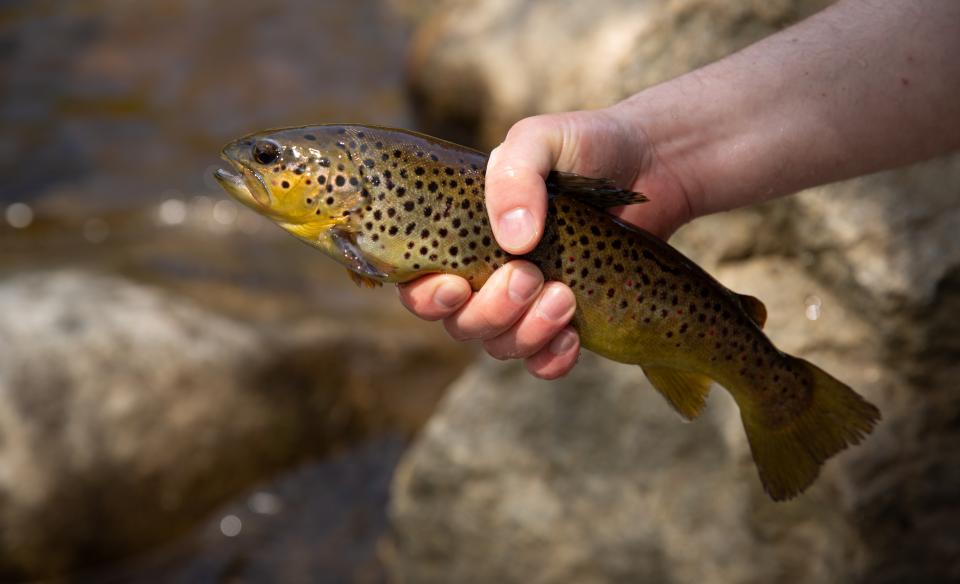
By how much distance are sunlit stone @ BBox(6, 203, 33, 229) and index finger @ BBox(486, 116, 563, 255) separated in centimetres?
705

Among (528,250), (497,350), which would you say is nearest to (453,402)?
(497,350)

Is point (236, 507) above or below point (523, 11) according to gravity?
below

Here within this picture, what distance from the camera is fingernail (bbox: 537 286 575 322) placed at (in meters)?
2.86

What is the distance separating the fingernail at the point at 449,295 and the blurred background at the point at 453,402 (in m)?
1.75

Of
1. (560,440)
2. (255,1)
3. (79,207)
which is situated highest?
(560,440)

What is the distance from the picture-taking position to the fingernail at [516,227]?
2.71 m

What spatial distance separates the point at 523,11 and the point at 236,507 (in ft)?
16.3

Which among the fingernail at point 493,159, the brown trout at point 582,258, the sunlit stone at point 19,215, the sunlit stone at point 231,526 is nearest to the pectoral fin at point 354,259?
the brown trout at point 582,258

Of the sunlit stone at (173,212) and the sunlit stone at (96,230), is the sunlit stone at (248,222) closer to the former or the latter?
the sunlit stone at (173,212)

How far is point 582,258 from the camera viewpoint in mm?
2895

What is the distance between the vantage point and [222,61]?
11.2 m

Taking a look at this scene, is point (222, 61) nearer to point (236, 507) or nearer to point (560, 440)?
point (236, 507)

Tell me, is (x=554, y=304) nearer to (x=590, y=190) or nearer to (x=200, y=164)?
(x=590, y=190)

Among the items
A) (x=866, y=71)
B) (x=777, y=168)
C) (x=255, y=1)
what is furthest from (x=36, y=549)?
(x=255, y=1)
